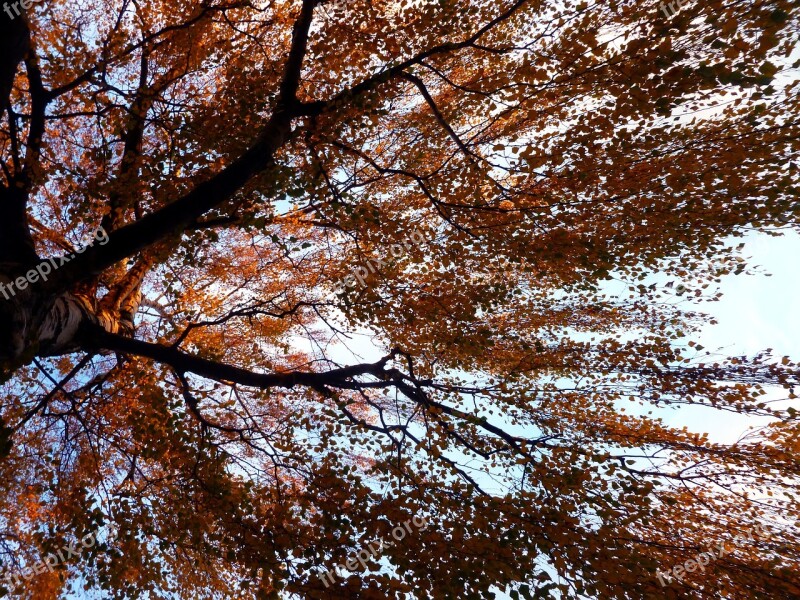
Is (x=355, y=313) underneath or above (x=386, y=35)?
underneath

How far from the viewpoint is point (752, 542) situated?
411 centimetres

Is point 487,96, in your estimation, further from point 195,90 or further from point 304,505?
point 304,505

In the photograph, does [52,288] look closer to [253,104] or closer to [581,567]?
[253,104]

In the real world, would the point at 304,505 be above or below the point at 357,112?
below

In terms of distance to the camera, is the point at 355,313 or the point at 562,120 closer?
the point at 562,120

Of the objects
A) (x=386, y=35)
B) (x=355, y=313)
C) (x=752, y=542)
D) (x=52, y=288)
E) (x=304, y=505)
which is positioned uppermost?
(x=386, y=35)

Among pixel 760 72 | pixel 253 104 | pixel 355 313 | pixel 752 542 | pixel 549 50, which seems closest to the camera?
pixel 760 72

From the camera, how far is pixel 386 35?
4.45m

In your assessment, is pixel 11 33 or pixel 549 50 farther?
pixel 549 50

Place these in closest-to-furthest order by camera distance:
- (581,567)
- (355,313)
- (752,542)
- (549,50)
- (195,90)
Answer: (581,567) → (549,50) → (752,542) → (355,313) → (195,90)

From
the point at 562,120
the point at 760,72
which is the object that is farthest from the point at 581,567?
the point at 562,120

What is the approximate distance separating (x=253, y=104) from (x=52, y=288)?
2982mm

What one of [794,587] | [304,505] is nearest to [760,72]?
[794,587]

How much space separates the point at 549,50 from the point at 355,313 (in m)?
3.58
